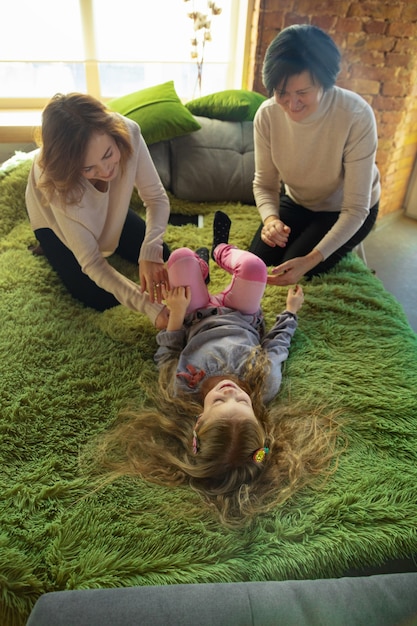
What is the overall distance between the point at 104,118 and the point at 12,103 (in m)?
1.89

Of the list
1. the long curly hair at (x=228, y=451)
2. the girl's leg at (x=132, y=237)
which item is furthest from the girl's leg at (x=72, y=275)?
the long curly hair at (x=228, y=451)

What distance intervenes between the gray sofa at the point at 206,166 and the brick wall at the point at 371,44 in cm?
60

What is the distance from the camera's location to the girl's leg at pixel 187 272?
1.38m

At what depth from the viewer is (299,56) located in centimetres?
137

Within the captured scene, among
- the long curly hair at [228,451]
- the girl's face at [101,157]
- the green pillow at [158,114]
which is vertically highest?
the girl's face at [101,157]

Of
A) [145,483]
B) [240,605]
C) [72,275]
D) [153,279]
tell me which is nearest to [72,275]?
[72,275]

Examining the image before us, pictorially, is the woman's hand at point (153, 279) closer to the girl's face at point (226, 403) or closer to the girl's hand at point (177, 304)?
the girl's hand at point (177, 304)

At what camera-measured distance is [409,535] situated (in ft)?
3.18

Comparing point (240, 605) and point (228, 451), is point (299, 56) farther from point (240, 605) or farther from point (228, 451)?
point (240, 605)

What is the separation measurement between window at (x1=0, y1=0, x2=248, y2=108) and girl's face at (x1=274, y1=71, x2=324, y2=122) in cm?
150

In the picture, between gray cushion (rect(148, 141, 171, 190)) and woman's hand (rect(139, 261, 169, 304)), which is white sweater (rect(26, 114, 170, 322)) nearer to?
woman's hand (rect(139, 261, 169, 304))

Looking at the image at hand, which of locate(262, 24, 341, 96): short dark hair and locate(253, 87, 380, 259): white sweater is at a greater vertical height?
locate(262, 24, 341, 96): short dark hair

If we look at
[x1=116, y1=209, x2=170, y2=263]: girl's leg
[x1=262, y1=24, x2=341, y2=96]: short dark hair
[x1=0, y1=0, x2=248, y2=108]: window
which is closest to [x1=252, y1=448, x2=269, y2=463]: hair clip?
[x1=116, y1=209, x2=170, y2=263]: girl's leg

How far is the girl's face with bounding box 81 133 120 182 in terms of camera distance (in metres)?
1.24
